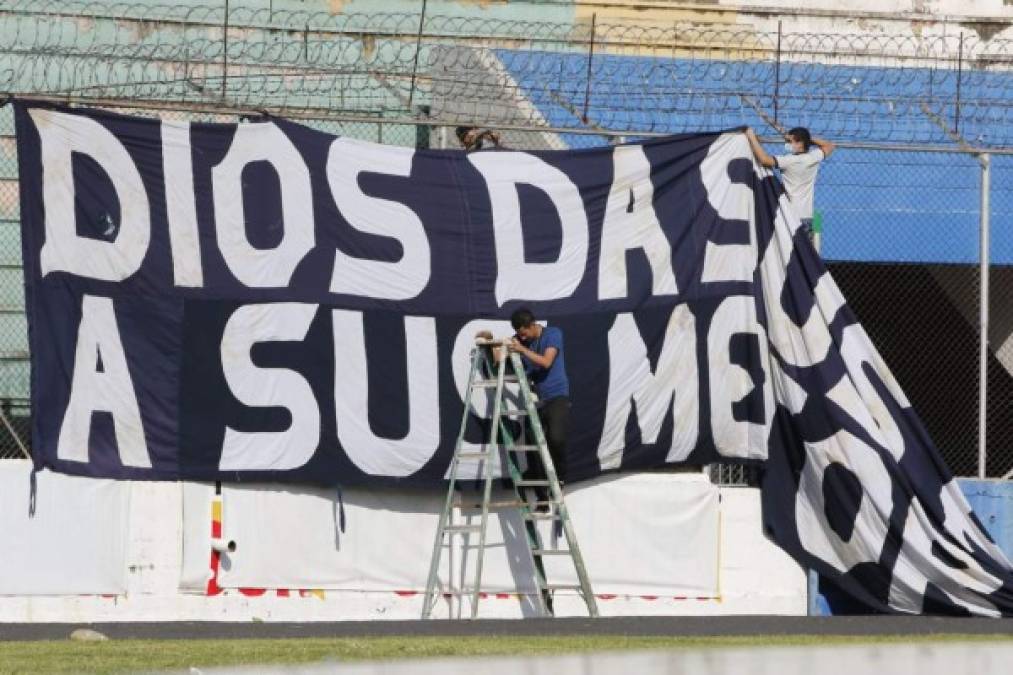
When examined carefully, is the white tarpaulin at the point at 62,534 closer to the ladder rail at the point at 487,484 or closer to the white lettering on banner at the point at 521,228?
the ladder rail at the point at 487,484

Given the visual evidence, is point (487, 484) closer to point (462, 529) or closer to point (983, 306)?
point (462, 529)

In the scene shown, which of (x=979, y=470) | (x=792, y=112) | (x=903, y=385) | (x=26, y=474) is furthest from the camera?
(x=903, y=385)

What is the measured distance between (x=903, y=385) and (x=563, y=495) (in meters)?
5.80

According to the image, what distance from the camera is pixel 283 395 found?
13.3 metres

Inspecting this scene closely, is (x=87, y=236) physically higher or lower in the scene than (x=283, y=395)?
higher

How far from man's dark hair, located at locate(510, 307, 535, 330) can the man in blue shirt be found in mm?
12

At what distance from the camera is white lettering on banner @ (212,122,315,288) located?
13.4m

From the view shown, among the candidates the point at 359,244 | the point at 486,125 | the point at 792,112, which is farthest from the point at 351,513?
the point at 792,112

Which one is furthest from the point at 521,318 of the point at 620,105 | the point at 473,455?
the point at 620,105

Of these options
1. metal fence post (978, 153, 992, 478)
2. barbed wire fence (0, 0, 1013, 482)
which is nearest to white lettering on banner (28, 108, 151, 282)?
barbed wire fence (0, 0, 1013, 482)

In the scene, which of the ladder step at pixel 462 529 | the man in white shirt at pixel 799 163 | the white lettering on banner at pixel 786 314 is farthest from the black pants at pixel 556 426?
the man in white shirt at pixel 799 163

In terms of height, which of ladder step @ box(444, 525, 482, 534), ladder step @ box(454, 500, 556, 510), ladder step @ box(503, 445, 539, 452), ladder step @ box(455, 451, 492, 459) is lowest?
ladder step @ box(444, 525, 482, 534)

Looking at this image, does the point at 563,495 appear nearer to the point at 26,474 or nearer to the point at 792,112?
the point at 26,474

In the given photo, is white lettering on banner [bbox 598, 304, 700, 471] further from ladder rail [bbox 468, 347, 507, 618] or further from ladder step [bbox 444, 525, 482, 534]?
ladder step [bbox 444, 525, 482, 534]
